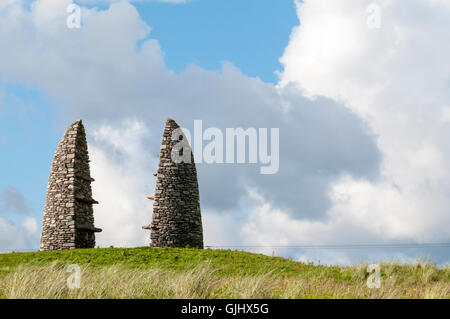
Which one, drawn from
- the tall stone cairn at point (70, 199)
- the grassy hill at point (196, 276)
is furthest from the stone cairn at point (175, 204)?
the tall stone cairn at point (70, 199)

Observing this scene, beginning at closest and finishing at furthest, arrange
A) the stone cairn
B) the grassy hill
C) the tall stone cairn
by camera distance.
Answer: the grassy hill, the stone cairn, the tall stone cairn

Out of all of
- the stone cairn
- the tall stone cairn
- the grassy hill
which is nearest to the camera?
the grassy hill

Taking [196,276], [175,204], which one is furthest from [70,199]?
[196,276]

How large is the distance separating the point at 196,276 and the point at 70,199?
18.6m

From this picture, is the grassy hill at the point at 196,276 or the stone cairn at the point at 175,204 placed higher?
the stone cairn at the point at 175,204

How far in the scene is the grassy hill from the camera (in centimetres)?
1204

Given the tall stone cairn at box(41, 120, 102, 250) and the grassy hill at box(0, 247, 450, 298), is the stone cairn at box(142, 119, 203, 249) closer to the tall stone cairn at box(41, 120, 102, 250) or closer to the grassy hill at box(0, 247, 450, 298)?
the grassy hill at box(0, 247, 450, 298)

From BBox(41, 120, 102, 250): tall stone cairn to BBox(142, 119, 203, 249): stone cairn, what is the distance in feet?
12.8

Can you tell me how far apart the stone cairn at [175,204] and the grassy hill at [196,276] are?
88.7 inches

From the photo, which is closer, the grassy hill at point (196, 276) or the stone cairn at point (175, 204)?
the grassy hill at point (196, 276)

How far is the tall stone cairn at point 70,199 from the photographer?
29141 millimetres

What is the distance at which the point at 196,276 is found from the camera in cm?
1292

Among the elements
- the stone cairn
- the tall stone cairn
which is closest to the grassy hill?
the stone cairn

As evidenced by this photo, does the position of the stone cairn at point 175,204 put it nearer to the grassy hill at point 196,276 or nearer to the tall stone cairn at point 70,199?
the grassy hill at point 196,276
